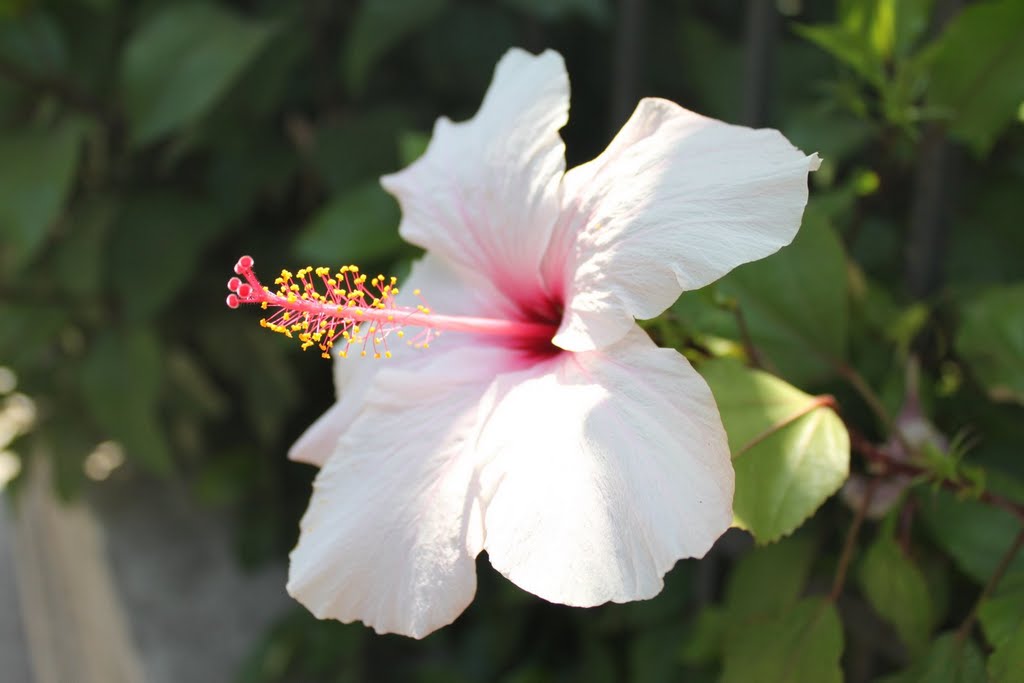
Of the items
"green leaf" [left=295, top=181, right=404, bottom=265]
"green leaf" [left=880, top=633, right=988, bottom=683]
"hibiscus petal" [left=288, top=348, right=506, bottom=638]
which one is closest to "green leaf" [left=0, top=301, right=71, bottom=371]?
"green leaf" [left=295, top=181, right=404, bottom=265]

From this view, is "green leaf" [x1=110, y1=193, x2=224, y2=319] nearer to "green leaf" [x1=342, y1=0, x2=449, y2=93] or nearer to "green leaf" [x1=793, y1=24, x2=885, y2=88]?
"green leaf" [x1=342, y1=0, x2=449, y2=93]

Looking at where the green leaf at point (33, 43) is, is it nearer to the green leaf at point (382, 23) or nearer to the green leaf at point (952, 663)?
the green leaf at point (382, 23)

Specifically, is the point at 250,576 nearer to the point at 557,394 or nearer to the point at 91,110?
the point at 91,110

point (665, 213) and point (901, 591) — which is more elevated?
point (665, 213)

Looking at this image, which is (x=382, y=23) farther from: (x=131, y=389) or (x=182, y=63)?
(x=131, y=389)

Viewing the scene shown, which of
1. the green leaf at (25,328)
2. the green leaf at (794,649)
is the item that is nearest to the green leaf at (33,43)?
the green leaf at (25,328)

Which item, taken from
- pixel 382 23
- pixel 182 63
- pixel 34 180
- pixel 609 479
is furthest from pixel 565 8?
pixel 609 479
